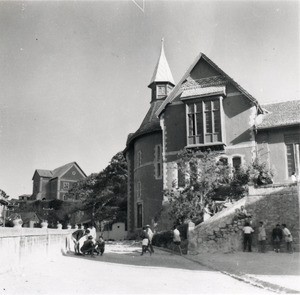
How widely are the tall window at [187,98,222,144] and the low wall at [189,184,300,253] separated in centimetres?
897

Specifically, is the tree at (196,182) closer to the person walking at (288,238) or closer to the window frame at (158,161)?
the window frame at (158,161)

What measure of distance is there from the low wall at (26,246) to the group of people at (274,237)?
930 cm

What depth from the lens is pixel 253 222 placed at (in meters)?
20.0

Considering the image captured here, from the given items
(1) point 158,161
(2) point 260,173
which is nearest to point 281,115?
(2) point 260,173

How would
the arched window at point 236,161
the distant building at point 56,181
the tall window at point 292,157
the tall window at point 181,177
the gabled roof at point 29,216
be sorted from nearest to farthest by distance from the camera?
the tall window at point 292,157 → the tall window at point 181,177 → the arched window at point 236,161 → the gabled roof at point 29,216 → the distant building at point 56,181

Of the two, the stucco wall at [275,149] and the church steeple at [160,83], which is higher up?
the church steeple at [160,83]

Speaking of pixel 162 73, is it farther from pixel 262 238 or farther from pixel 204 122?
pixel 262 238

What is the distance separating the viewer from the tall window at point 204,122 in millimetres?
28719

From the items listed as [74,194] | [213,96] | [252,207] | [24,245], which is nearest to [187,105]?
[213,96]

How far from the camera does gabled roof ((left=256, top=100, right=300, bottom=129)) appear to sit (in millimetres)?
27562

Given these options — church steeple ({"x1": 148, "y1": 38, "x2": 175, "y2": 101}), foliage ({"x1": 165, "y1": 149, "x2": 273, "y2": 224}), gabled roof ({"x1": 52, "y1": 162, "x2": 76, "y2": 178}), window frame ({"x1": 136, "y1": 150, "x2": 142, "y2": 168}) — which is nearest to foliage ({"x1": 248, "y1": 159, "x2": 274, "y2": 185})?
foliage ({"x1": 165, "y1": 149, "x2": 273, "y2": 224})

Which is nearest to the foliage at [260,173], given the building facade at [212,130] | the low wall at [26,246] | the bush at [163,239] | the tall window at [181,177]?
the building facade at [212,130]

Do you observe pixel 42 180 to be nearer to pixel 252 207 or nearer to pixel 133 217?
pixel 133 217

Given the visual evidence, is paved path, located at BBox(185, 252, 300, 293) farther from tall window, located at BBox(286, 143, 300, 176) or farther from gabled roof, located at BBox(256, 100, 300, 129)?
gabled roof, located at BBox(256, 100, 300, 129)
